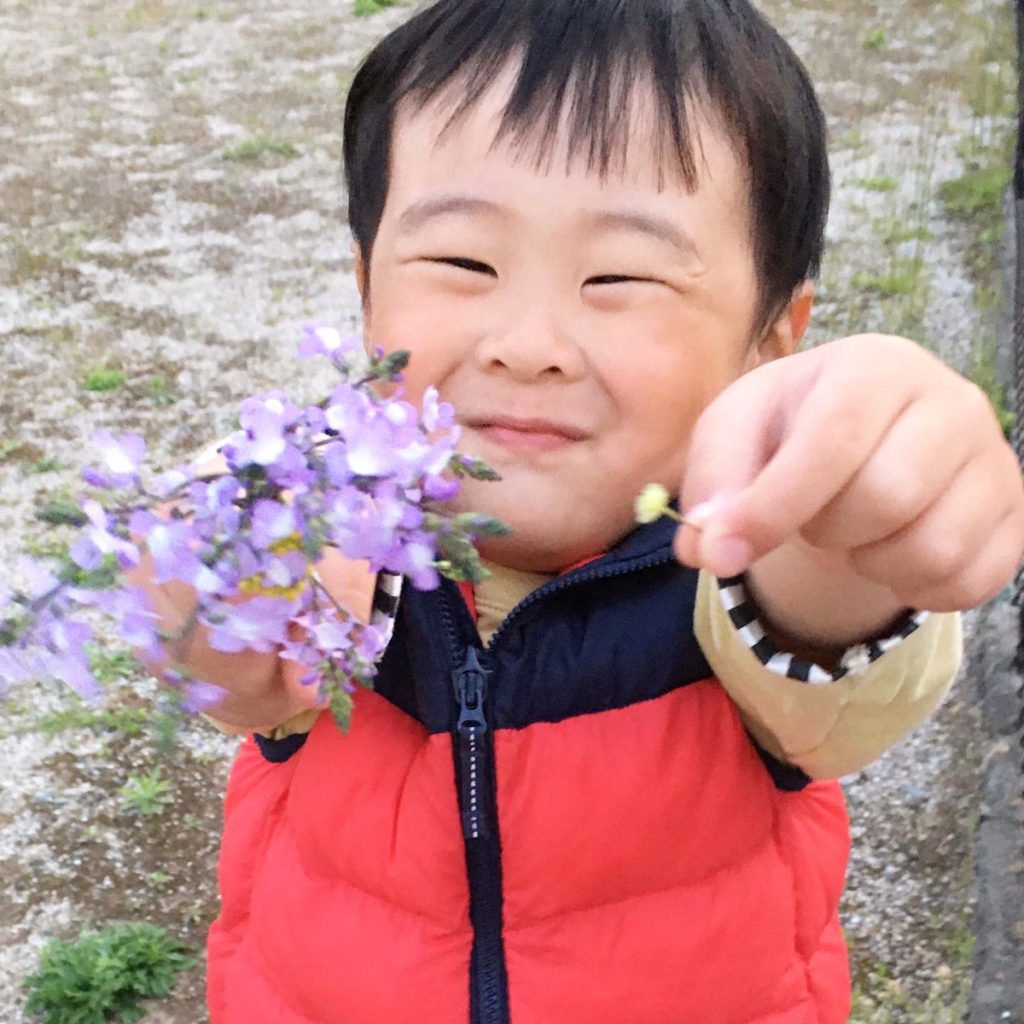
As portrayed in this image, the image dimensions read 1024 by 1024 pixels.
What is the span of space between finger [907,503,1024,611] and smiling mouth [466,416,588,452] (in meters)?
0.50

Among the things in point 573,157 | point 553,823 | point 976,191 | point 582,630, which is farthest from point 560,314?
point 976,191

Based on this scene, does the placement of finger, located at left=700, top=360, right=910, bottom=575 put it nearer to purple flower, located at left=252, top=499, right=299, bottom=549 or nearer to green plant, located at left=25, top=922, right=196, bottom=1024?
purple flower, located at left=252, top=499, right=299, bottom=549

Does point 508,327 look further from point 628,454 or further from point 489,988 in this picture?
point 489,988

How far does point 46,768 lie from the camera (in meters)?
3.12

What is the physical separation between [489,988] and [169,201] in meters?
5.58

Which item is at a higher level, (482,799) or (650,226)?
(650,226)

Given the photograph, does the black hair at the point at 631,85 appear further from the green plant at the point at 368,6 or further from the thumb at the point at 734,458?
the green plant at the point at 368,6

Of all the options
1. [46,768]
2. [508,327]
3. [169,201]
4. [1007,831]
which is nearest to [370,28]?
[169,201]

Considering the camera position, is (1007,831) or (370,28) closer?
(1007,831)

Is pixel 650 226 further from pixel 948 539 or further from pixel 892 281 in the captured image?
pixel 892 281

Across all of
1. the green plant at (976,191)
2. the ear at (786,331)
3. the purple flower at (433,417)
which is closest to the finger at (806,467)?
the purple flower at (433,417)

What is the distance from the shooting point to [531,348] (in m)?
1.35

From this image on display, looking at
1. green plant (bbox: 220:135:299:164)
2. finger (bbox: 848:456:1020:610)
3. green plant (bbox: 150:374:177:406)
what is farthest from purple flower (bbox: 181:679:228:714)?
green plant (bbox: 220:135:299:164)

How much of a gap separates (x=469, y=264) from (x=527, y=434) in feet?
0.69
